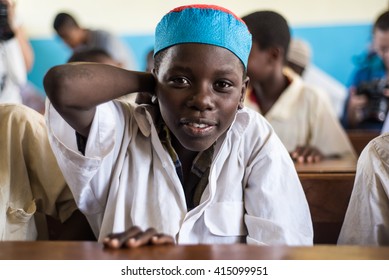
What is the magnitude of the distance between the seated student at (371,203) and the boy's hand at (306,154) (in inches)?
23.8

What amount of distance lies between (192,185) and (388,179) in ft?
1.37

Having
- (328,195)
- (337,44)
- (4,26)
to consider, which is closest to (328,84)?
(337,44)

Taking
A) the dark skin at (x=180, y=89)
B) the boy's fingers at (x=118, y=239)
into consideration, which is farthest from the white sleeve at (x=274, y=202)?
the boy's fingers at (x=118, y=239)

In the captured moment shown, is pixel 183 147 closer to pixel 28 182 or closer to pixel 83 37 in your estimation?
pixel 28 182

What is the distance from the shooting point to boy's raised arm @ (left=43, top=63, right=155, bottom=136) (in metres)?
1.03

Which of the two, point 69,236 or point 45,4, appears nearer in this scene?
point 69,236

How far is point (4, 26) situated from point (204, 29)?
5.54 ft

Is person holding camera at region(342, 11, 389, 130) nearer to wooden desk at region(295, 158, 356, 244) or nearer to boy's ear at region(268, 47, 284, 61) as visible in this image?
boy's ear at region(268, 47, 284, 61)

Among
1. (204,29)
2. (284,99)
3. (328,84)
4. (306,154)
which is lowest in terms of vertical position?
(328,84)

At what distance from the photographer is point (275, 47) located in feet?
7.37

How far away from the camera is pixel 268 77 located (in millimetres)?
2357
